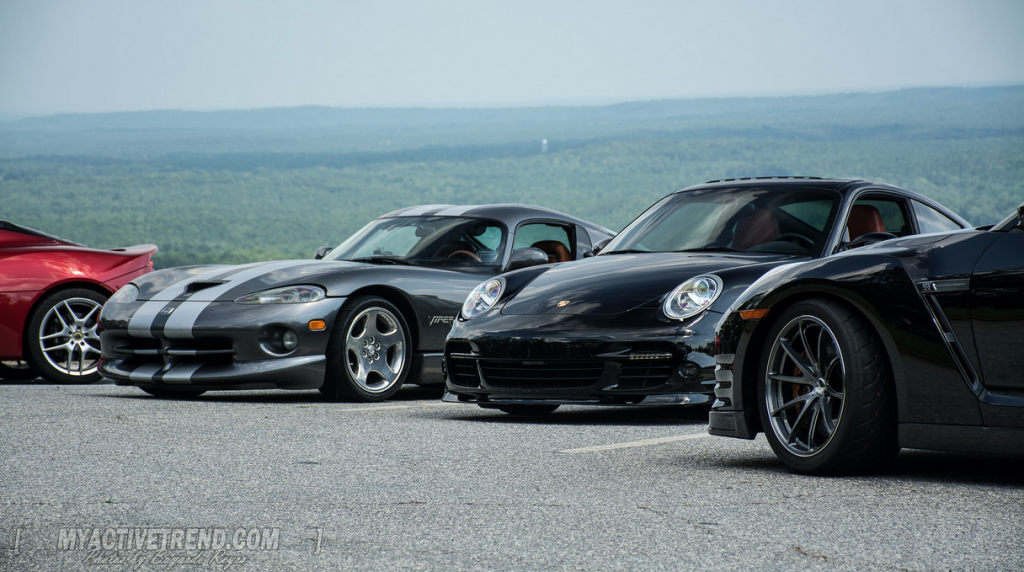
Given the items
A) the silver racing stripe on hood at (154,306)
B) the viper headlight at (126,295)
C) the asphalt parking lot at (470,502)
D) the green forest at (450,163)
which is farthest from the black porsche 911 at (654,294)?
the green forest at (450,163)

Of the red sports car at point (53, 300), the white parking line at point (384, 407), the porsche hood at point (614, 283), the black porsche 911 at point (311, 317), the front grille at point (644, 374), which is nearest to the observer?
the front grille at point (644, 374)

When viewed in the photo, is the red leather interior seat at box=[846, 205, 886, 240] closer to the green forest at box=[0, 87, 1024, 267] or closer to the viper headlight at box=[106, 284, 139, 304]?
the viper headlight at box=[106, 284, 139, 304]

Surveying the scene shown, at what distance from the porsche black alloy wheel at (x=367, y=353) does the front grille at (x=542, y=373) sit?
1505 millimetres

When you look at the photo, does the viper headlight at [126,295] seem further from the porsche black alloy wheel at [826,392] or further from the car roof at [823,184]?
the porsche black alloy wheel at [826,392]

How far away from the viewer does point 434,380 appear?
8.15m

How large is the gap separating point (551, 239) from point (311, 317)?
226cm

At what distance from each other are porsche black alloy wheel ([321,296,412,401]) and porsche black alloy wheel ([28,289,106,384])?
8.42ft

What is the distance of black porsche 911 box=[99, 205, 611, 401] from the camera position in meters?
7.52

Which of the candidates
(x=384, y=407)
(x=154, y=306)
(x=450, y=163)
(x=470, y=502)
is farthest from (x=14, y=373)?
(x=450, y=163)

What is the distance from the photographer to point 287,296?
767cm

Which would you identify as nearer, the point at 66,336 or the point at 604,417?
the point at 604,417

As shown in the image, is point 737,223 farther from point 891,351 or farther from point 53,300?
point 53,300

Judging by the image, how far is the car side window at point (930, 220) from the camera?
24.2ft

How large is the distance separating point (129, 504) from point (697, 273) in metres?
3.43
